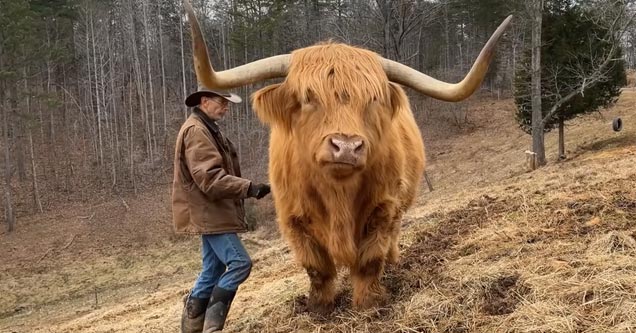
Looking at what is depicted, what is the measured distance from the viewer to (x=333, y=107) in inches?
144

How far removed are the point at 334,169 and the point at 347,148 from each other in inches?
8.4

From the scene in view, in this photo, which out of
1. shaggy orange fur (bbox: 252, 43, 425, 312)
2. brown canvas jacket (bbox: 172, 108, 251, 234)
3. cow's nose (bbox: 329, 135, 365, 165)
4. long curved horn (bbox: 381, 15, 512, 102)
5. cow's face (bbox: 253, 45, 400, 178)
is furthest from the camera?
brown canvas jacket (bbox: 172, 108, 251, 234)

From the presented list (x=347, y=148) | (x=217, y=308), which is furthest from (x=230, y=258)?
(x=347, y=148)

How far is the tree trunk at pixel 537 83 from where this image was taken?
17.8 metres

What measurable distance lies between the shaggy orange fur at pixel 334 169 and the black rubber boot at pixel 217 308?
647 millimetres

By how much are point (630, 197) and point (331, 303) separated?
11.0 ft

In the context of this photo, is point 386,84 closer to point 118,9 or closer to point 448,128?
point 448,128

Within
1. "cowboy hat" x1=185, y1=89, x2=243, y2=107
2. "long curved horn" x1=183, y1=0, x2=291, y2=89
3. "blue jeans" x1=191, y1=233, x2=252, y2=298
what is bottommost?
"blue jeans" x1=191, y1=233, x2=252, y2=298

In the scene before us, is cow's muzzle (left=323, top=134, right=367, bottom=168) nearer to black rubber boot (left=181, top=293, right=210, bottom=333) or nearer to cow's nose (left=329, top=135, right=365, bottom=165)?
cow's nose (left=329, top=135, right=365, bottom=165)

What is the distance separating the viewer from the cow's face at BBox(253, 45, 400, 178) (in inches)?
136

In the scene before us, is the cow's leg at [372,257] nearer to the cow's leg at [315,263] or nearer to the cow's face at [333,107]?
the cow's leg at [315,263]

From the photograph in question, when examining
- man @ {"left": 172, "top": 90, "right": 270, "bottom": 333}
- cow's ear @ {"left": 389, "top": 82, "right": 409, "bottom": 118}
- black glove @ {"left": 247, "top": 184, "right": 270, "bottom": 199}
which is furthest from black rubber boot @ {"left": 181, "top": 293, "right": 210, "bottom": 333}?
cow's ear @ {"left": 389, "top": 82, "right": 409, "bottom": 118}

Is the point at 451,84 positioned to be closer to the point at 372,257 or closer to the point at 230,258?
the point at 372,257

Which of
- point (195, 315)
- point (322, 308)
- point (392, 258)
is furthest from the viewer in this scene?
point (392, 258)
